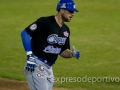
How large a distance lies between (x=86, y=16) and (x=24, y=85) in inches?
457

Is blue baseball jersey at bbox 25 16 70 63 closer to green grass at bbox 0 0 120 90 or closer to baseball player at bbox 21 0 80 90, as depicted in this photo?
baseball player at bbox 21 0 80 90

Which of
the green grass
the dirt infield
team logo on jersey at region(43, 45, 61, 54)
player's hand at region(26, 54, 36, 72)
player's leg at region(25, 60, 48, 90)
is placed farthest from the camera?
the green grass

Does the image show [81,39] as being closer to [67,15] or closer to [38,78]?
[67,15]

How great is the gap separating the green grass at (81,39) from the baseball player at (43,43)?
10.4 ft

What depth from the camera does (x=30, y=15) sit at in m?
21.0

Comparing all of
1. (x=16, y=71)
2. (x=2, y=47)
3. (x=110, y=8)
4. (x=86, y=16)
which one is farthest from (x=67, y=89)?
(x=110, y=8)

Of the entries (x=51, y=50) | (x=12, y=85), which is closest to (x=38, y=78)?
(x=51, y=50)

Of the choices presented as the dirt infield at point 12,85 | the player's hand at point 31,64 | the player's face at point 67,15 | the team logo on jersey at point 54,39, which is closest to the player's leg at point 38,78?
the player's hand at point 31,64

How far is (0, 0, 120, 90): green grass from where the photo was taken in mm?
10953

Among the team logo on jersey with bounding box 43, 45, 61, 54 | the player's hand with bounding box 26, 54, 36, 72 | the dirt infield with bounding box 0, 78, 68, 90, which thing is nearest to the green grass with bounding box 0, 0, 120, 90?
the dirt infield with bounding box 0, 78, 68, 90

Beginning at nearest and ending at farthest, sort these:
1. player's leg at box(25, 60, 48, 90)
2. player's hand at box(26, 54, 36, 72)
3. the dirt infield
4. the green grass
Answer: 1. player's hand at box(26, 54, 36, 72)
2. player's leg at box(25, 60, 48, 90)
3. the dirt infield
4. the green grass

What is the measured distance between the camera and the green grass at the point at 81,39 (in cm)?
1095

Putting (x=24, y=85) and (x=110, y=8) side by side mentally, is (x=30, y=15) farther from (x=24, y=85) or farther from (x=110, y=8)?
(x=24, y=85)

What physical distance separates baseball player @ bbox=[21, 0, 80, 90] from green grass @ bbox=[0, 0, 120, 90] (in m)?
3.16
